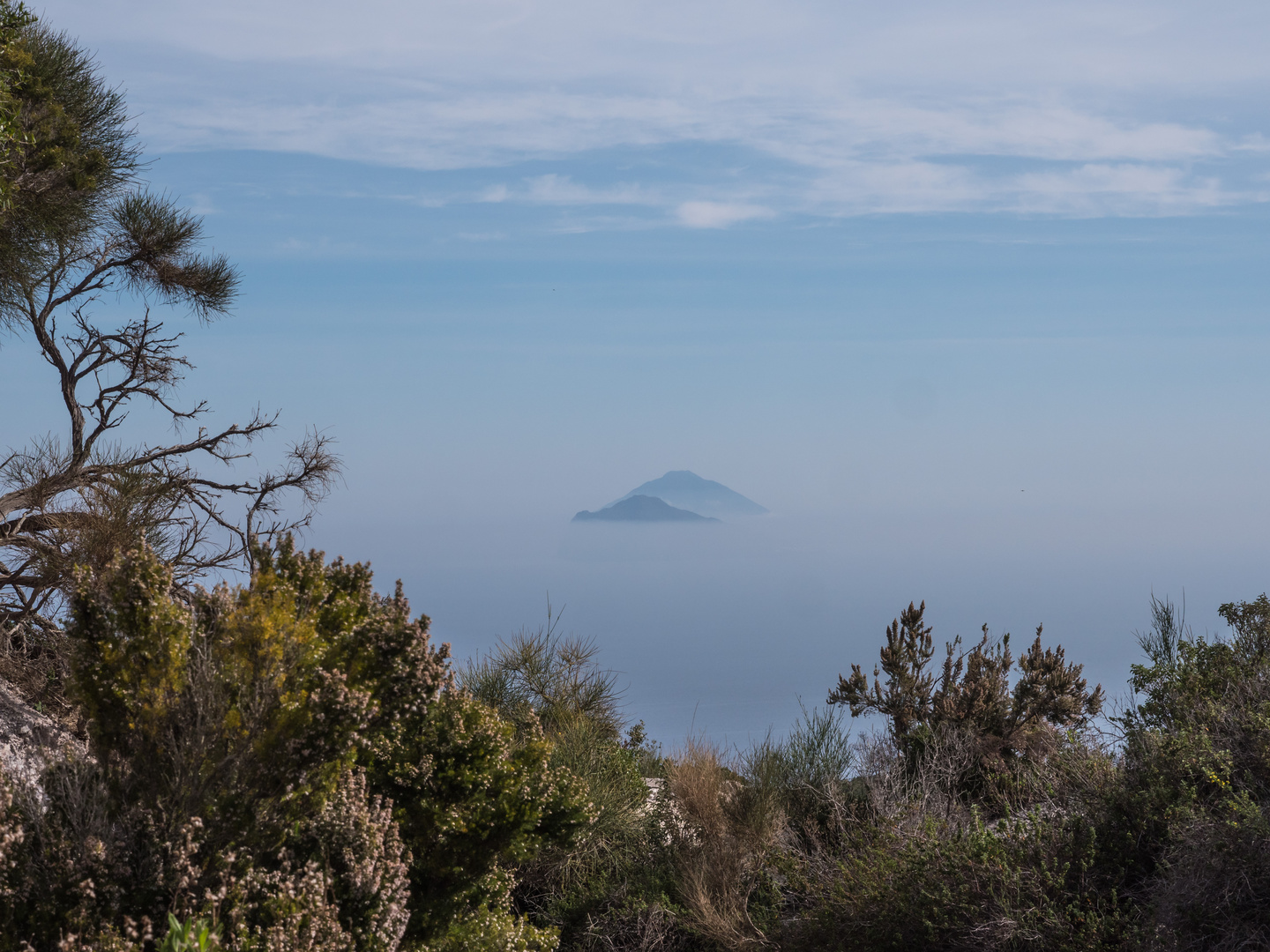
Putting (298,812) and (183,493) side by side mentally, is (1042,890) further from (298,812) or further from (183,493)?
(183,493)

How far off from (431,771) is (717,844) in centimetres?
330

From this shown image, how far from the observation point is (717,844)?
8617 mm

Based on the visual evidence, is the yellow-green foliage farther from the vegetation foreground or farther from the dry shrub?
the dry shrub

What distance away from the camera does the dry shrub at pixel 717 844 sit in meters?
7.80

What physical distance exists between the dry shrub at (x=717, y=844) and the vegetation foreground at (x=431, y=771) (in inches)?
1.1

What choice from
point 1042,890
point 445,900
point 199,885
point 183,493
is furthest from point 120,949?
point 183,493

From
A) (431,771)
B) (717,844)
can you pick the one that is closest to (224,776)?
(431,771)

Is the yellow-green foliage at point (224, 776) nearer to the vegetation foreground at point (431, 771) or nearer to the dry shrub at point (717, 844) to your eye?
the vegetation foreground at point (431, 771)

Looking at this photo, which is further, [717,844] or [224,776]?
[717,844]

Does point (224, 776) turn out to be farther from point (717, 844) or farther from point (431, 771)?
point (717, 844)

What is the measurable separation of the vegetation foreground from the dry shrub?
0.03 metres

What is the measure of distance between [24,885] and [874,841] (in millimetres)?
5795

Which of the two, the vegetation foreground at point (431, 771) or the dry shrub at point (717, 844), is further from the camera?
the dry shrub at point (717, 844)

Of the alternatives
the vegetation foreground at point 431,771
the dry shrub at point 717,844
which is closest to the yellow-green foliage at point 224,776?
the vegetation foreground at point 431,771
